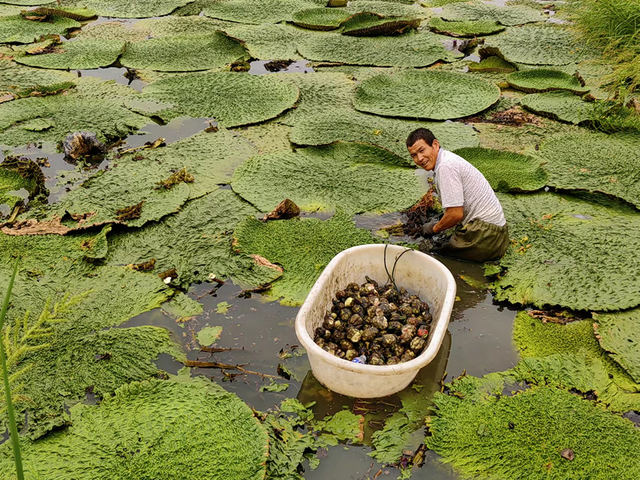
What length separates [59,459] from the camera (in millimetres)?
1922

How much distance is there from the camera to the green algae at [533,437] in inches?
75.0

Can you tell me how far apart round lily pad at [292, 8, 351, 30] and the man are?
4.26 metres

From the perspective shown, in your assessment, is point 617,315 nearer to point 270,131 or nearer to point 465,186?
point 465,186

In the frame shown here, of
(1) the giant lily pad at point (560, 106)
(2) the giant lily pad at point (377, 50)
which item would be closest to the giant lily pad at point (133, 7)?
(2) the giant lily pad at point (377, 50)

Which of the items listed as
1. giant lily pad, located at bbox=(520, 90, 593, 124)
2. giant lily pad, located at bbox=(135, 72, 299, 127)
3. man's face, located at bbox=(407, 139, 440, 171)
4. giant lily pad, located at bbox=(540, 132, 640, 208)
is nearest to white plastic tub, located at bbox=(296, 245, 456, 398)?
man's face, located at bbox=(407, 139, 440, 171)

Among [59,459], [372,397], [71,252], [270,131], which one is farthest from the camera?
[270,131]

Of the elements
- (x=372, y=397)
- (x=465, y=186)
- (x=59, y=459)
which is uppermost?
(x=465, y=186)

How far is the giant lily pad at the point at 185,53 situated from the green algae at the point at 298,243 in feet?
9.33

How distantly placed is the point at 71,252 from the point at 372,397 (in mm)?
1893

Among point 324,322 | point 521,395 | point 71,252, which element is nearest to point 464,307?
point 521,395

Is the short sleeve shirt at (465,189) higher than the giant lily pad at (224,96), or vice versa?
the short sleeve shirt at (465,189)

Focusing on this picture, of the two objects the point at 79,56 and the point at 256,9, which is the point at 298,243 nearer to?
the point at 79,56

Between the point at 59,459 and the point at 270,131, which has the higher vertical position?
the point at 270,131

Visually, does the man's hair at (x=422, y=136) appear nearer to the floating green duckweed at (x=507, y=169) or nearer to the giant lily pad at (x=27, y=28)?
the floating green duckweed at (x=507, y=169)
